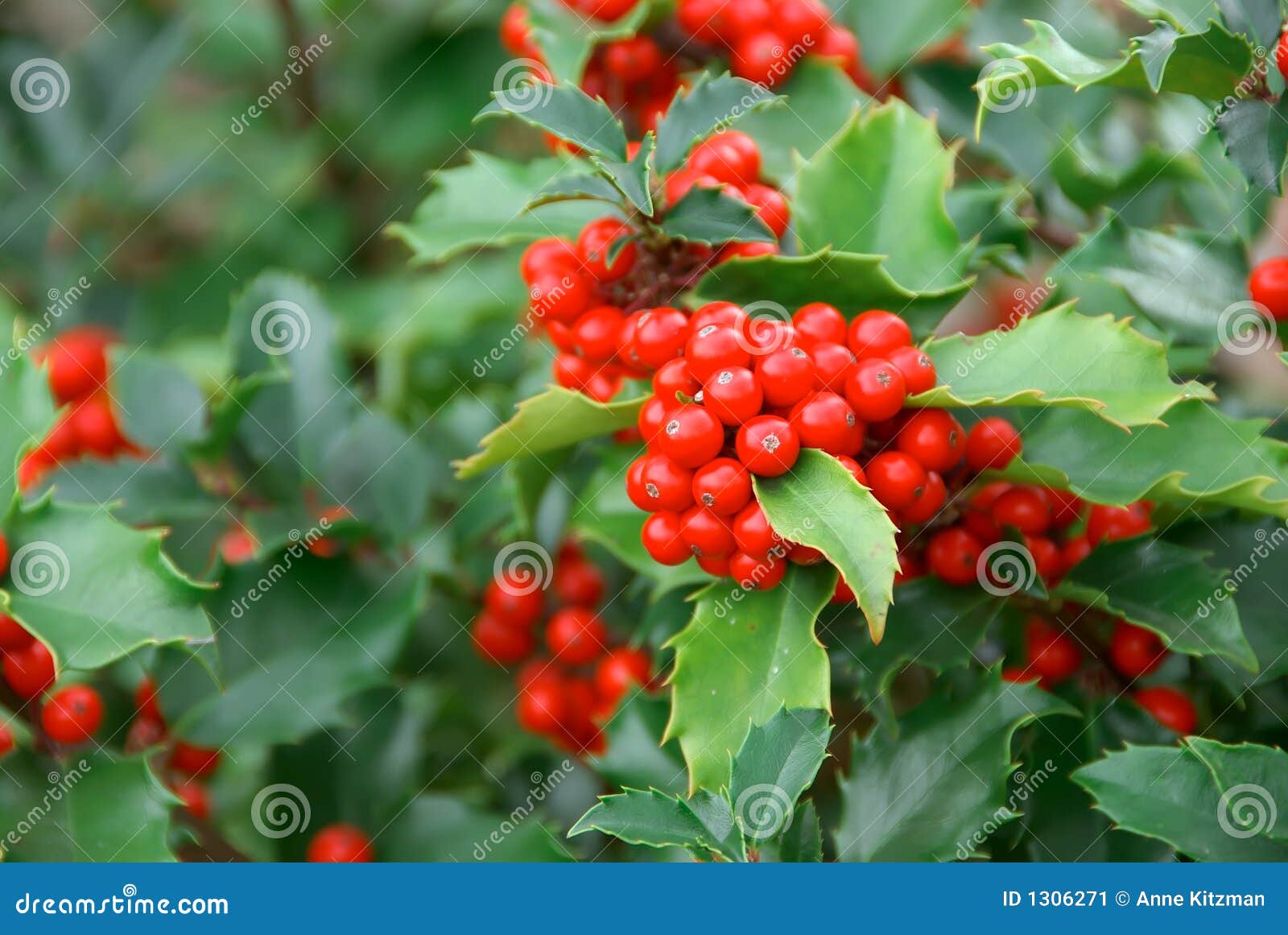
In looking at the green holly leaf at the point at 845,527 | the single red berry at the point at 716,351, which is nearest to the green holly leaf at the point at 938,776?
the green holly leaf at the point at 845,527

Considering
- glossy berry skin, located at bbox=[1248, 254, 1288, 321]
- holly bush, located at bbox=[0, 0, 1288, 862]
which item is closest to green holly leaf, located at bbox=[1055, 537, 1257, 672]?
holly bush, located at bbox=[0, 0, 1288, 862]

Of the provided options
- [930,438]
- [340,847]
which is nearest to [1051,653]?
[930,438]

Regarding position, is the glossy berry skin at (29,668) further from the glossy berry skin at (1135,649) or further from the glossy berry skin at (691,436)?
the glossy berry skin at (1135,649)

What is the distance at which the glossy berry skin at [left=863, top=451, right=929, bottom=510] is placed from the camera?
867 millimetres

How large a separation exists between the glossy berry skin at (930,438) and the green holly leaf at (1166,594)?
0.60ft

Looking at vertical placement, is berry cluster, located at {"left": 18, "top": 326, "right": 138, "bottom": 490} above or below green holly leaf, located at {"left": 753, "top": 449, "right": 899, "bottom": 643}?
below

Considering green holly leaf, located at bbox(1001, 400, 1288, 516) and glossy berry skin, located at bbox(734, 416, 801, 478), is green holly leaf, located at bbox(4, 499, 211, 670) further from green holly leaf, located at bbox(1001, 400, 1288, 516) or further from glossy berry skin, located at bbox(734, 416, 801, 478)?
green holly leaf, located at bbox(1001, 400, 1288, 516)

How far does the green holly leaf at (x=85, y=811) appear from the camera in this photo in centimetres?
101

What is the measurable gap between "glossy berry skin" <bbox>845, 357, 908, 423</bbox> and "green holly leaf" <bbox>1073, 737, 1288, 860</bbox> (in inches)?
12.8

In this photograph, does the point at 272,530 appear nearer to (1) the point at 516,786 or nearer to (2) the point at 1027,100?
(1) the point at 516,786

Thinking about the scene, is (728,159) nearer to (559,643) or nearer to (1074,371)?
(1074,371)

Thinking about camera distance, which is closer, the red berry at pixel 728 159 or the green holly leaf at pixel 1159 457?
the green holly leaf at pixel 1159 457

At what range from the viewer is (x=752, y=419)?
0.85 metres

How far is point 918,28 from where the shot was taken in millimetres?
1319
